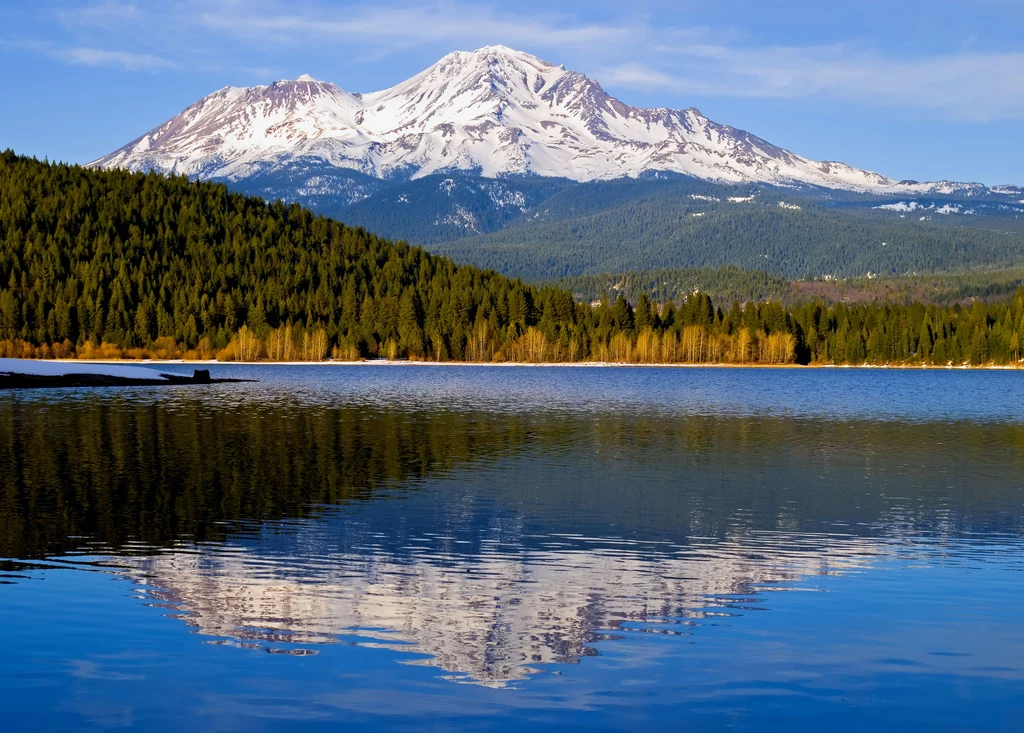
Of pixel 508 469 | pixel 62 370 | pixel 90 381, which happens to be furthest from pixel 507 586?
pixel 62 370

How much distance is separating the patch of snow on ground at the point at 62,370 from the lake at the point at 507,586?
7500 cm

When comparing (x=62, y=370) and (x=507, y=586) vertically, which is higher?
(x=62, y=370)

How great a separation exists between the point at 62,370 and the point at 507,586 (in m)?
123

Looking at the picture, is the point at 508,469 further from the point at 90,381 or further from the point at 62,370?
the point at 62,370

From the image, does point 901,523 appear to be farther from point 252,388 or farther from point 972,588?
point 252,388

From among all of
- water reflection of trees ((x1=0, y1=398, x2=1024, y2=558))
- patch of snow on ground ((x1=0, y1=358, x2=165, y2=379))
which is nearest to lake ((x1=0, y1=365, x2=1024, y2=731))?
water reflection of trees ((x1=0, y1=398, x2=1024, y2=558))

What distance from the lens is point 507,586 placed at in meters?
28.1

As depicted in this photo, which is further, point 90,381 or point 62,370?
point 62,370

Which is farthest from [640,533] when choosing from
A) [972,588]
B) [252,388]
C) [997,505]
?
[252,388]

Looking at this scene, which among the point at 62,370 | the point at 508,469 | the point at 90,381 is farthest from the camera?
the point at 62,370

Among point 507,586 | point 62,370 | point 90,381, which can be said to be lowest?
point 507,586

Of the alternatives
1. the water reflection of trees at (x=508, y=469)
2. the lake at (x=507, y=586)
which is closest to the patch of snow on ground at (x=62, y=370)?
the water reflection of trees at (x=508, y=469)

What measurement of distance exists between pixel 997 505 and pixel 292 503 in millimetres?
26783

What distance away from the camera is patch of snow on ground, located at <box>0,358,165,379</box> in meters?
131
